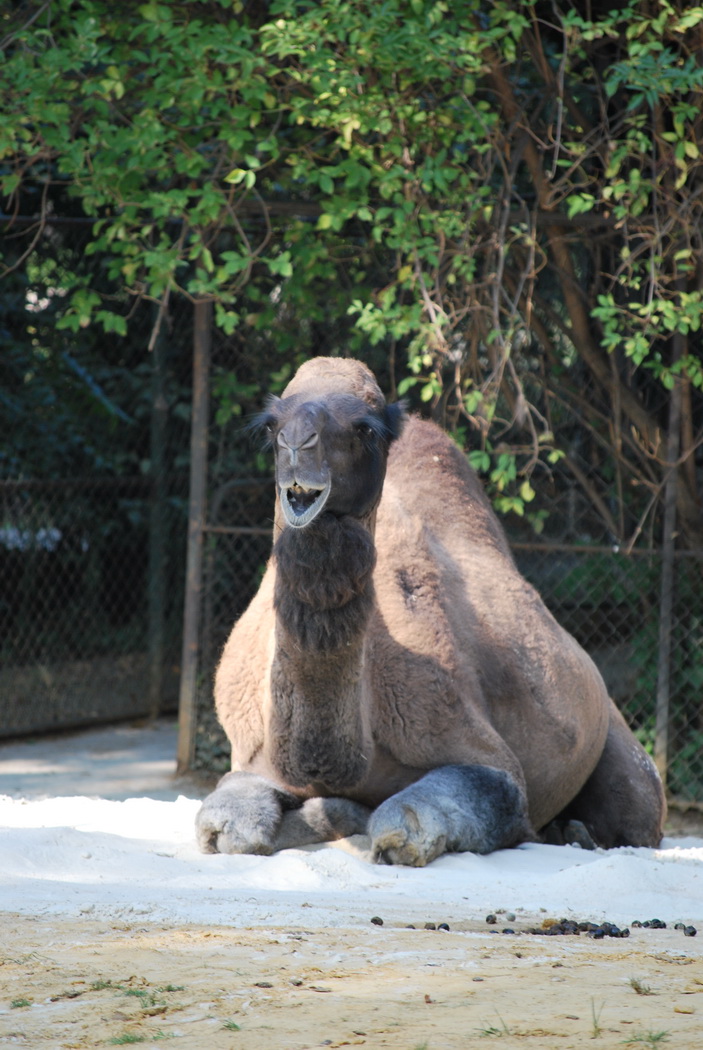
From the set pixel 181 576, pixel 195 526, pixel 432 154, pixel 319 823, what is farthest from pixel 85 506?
pixel 319 823

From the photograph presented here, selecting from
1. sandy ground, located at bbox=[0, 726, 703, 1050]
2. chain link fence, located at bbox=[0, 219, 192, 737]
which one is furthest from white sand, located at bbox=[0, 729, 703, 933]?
chain link fence, located at bbox=[0, 219, 192, 737]

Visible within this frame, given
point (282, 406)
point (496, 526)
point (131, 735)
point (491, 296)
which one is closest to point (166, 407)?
point (131, 735)

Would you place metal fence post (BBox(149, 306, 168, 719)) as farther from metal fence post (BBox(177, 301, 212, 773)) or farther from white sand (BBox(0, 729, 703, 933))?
white sand (BBox(0, 729, 703, 933))

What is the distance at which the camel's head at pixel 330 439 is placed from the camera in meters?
3.89

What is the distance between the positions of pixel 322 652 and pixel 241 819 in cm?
68

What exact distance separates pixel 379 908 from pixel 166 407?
6100mm

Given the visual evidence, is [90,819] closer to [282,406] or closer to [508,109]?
[282,406]

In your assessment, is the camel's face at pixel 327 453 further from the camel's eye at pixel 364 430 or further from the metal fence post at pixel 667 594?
the metal fence post at pixel 667 594

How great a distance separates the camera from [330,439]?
13.1 feet

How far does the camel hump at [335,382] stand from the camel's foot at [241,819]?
1333 mm

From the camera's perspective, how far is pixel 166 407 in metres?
9.38

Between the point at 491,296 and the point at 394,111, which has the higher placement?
the point at 394,111

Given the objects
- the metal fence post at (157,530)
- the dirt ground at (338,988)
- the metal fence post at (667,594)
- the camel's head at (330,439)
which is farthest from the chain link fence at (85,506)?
the dirt ground at (338,988)

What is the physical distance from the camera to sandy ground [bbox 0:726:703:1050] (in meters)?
2.48
